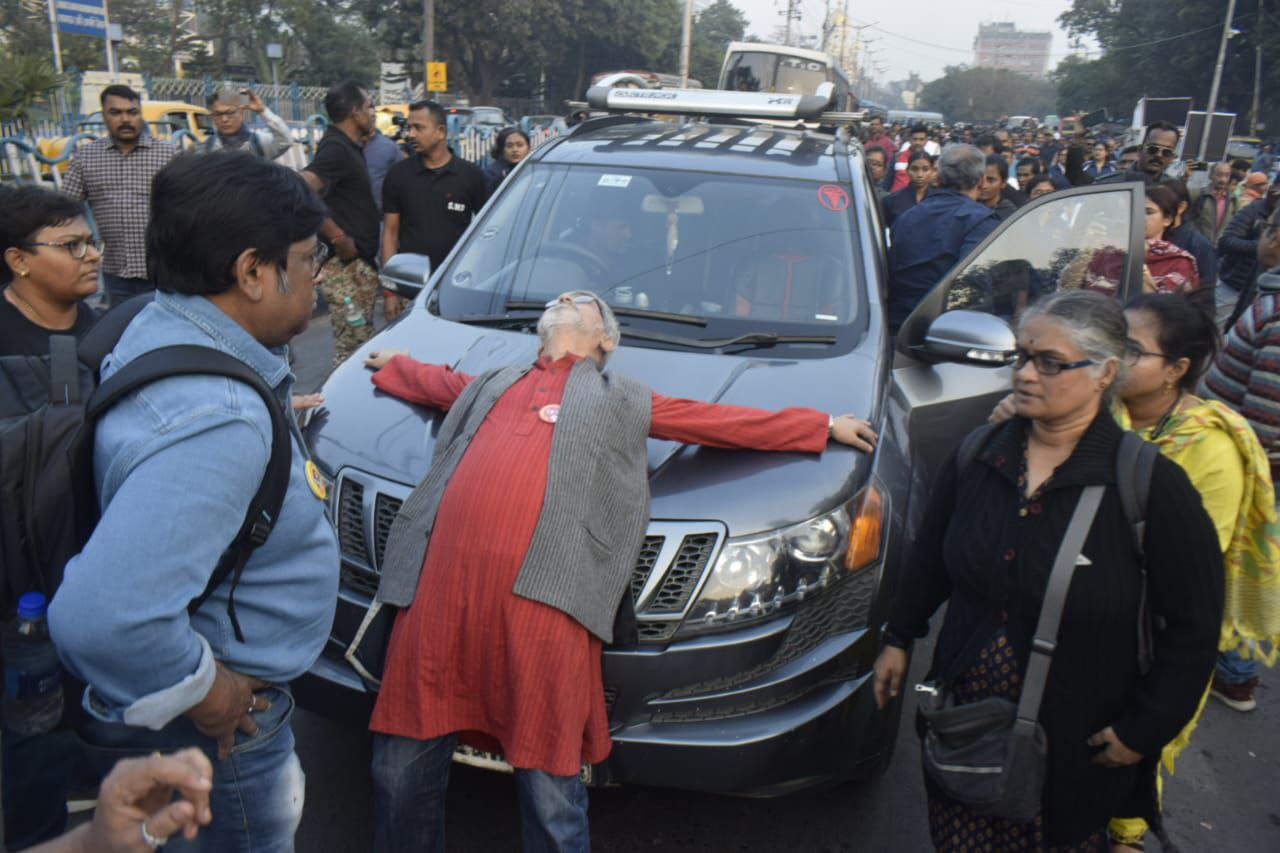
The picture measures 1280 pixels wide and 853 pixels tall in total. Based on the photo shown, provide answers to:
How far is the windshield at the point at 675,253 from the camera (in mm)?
3633

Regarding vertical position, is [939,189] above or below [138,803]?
above

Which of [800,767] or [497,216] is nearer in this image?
[800,767]

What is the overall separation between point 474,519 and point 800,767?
1.06 meters

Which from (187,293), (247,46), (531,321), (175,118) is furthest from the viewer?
(247,46)

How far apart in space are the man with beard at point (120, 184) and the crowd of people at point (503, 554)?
2.59m

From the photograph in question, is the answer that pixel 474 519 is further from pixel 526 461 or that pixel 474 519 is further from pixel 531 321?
pixel 531 321

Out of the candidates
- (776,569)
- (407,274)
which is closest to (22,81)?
(407,274)

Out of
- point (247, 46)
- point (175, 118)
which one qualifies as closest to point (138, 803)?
point (175, 118)

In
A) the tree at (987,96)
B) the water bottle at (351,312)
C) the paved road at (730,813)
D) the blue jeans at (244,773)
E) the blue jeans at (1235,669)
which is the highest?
the tree at (987,96)

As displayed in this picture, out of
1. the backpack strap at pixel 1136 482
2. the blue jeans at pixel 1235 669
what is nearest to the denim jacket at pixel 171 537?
the backpack strap at pixel 1136 482

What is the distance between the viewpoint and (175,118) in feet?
64.4

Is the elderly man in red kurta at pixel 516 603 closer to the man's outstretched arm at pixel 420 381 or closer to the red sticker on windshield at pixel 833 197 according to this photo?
the man's outstretched arm at pixel 420 381

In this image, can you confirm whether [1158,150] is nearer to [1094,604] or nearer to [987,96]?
[1094,604]

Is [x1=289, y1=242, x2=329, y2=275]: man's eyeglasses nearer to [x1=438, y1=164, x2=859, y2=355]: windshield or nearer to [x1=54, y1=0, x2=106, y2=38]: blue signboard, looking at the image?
[x1=438, y1=164, x2=859, y2=355]: windshield
